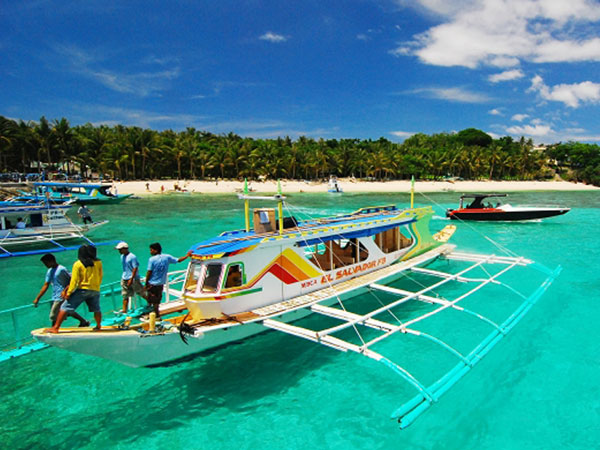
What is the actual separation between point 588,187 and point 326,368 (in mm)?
111793

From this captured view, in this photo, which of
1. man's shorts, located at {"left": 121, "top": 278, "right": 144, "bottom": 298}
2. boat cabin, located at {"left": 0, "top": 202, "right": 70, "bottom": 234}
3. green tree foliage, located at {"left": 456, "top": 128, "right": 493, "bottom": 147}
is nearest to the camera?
man's shorts, located at {"left": 121, "top": 278, "right": 144, "bottom": 298}

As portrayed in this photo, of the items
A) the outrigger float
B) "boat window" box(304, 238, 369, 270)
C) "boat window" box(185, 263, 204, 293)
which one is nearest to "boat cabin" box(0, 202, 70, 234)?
the outrigger float

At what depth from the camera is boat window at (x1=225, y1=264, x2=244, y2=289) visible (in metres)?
8.25

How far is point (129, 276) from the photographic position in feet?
28.4

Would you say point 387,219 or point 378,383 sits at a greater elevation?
point 387,219

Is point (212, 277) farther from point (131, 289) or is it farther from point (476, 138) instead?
point (476, 138)

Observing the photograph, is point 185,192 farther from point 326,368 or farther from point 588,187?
point 588,187

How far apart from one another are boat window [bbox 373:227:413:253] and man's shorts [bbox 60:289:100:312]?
8405 millimetres

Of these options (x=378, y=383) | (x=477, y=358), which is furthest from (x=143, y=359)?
(x=477, y=358)

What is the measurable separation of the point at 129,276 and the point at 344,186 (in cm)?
7980

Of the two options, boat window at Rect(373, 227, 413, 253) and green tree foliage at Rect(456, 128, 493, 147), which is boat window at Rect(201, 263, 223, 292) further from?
green tree foliage at Rect(456, 128, 493, 147)

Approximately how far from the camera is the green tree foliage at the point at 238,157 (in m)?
69.2

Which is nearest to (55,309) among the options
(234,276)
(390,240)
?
(234,276)

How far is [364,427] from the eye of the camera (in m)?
7.06
